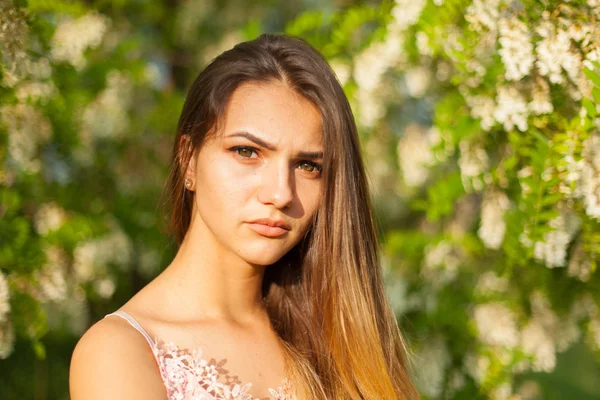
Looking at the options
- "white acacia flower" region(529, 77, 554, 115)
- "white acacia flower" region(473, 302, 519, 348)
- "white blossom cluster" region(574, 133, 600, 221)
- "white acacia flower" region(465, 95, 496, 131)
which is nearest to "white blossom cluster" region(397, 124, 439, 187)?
"white acacia flower" region(473, 302, 519, 348)

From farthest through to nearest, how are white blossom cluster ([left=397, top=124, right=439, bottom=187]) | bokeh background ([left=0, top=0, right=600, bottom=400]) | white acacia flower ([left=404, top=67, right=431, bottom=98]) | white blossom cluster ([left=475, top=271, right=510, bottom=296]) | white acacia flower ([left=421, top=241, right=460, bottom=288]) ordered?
white blossom cluster ([left=397, top=124, right=439, bottom=187]), white acacia flower ([left=421, top=241, right=460, bottom=288]), white acacia flower ([left=404, top=67, right=431, bottom=98]), white blossom cluster ([left=475, top=271, right=510, bottom=296]), bokeh background ([left=0, top=0, right=600, bottom=400])

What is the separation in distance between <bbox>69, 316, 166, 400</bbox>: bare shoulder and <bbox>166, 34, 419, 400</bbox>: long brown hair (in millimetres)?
492

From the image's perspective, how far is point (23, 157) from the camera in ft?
10.6

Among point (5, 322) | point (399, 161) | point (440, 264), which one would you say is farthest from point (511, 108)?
point (399, 161)

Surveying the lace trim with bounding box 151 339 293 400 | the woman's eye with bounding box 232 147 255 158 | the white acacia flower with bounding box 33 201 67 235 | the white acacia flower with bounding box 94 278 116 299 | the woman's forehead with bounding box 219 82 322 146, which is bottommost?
the white acacia flower with bounding box 94 278 116 299

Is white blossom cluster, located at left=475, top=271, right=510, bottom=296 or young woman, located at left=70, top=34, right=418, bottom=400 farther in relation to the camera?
white blossom cluster, located at left=475, top=271, right=510, bottom=296

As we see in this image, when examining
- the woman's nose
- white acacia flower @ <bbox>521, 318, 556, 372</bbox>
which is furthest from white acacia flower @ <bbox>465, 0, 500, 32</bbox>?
white acacia flower @ <bbox>521, 318, 556, 372</bbox>

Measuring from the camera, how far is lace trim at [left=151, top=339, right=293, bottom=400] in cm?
171

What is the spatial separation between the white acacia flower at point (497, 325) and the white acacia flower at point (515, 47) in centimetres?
159

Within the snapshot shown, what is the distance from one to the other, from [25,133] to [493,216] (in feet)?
6.87

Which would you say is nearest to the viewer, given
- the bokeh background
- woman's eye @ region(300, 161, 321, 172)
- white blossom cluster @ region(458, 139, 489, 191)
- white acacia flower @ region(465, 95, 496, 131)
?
woman's eye @ region(300, 161, 321, 172)

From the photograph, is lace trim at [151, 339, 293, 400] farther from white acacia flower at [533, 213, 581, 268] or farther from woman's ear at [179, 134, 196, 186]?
white acacia flower at [533, 213, 581, 268]

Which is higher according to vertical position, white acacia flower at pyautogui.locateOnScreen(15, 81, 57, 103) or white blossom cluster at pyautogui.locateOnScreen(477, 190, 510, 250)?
white acacia flower at pyautogui.locateOnScreen(15, 81, 57, 103)

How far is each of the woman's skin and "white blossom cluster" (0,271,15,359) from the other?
2.79ft
